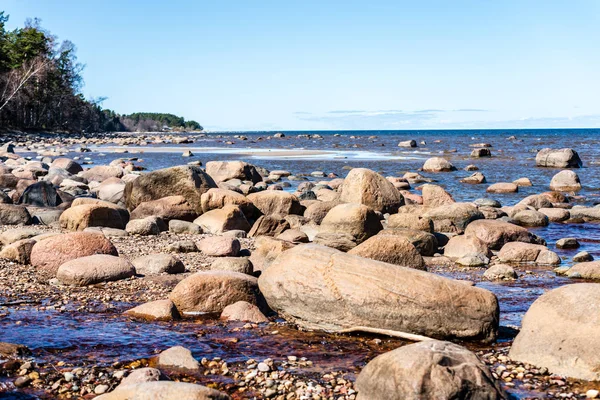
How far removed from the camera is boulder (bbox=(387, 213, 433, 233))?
14672 millimetres

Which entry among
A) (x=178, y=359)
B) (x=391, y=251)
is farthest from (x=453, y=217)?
(x=178, y=359)

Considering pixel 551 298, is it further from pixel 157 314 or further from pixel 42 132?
pixel 42 132

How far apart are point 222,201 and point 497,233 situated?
6.66 meters

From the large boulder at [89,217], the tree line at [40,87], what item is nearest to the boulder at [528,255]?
the large boulder at [89,217]

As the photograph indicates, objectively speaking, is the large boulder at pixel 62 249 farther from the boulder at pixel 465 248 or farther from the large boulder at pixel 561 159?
the large boulder at pixel 561 159

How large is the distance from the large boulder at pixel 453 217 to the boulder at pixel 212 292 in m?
8.07

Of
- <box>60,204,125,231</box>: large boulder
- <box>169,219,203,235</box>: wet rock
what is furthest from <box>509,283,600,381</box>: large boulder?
<box>60,204,125,231</box>: large boulder

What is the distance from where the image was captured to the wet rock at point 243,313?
8.27 meters

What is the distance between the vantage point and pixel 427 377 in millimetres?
5367

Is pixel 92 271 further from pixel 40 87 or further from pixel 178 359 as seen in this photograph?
pixel 40 87

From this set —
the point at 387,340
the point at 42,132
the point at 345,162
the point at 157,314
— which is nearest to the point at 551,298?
the point at 387,340

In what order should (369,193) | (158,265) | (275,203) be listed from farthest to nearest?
1. (369,193)
2. (275,203)
3. (158,265)

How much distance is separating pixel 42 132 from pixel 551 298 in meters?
76.9

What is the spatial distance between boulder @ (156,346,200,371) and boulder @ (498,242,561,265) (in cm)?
810
